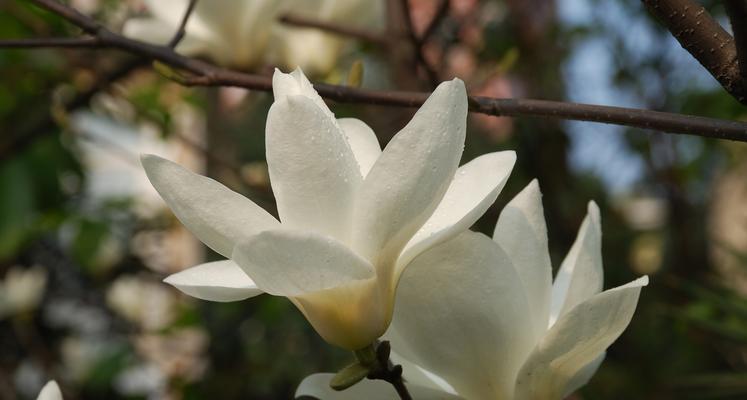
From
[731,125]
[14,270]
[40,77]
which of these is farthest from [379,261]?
[14,270]

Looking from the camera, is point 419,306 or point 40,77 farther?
point 40,77

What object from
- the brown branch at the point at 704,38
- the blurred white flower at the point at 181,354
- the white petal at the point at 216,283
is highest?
the brown branch at the point at 704,38

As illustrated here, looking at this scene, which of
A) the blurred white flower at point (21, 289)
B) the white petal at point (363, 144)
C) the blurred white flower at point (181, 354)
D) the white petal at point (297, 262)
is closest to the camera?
the white petal at point (297, 262)

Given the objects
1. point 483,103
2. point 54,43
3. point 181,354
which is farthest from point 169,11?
point 181,354

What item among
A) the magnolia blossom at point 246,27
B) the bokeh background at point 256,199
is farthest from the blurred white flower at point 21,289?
the magnolia blossom at point 246,27

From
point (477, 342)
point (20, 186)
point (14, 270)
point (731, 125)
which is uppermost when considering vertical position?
point (731, 125)

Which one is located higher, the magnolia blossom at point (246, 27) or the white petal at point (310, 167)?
the white petal at point (310, 167)

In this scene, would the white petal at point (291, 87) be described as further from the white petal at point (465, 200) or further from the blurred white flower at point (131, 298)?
the blurred white flower at point (131, 298)

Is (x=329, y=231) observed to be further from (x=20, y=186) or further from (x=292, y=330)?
(x=292, y=330)
